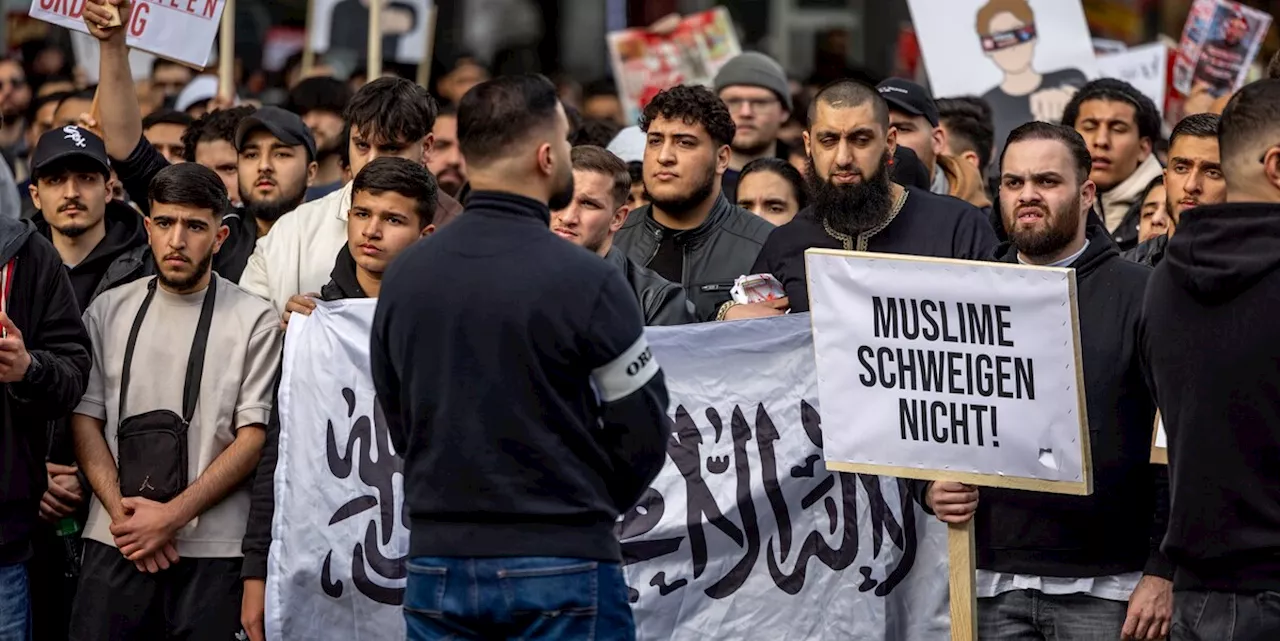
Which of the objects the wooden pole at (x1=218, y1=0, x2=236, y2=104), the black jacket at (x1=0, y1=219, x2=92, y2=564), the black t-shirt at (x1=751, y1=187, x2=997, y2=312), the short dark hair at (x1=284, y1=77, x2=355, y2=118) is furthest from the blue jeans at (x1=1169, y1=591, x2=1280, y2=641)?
the wooden pole at (x1=218, y1=0, x2=236, y2=104)

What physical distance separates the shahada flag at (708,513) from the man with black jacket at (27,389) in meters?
0.68

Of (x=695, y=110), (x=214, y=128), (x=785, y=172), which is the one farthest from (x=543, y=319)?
(x=214, y=128)

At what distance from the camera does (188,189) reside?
6.30 m

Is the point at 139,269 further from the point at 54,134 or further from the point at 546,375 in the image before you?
the point at 546,375

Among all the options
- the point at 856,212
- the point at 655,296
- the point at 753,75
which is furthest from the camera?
the point at 753,75

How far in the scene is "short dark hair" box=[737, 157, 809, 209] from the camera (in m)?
8.00

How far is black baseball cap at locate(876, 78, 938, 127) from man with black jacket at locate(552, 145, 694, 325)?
1.44 meters

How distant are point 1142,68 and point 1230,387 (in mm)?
6369

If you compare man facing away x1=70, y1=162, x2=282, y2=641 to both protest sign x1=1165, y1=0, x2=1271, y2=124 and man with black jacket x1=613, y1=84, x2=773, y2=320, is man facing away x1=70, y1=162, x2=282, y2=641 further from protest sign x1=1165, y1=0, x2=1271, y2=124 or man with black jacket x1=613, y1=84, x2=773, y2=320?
protest sign x1=1165, y1=0, x2=1271, y2=124

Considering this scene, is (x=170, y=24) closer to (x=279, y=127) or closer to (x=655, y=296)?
(x=279, y=127)

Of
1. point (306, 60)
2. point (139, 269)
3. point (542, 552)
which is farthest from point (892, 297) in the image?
point (306, 60)

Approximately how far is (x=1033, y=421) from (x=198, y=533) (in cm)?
268

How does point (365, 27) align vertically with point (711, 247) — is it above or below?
above

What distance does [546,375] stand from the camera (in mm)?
4242
